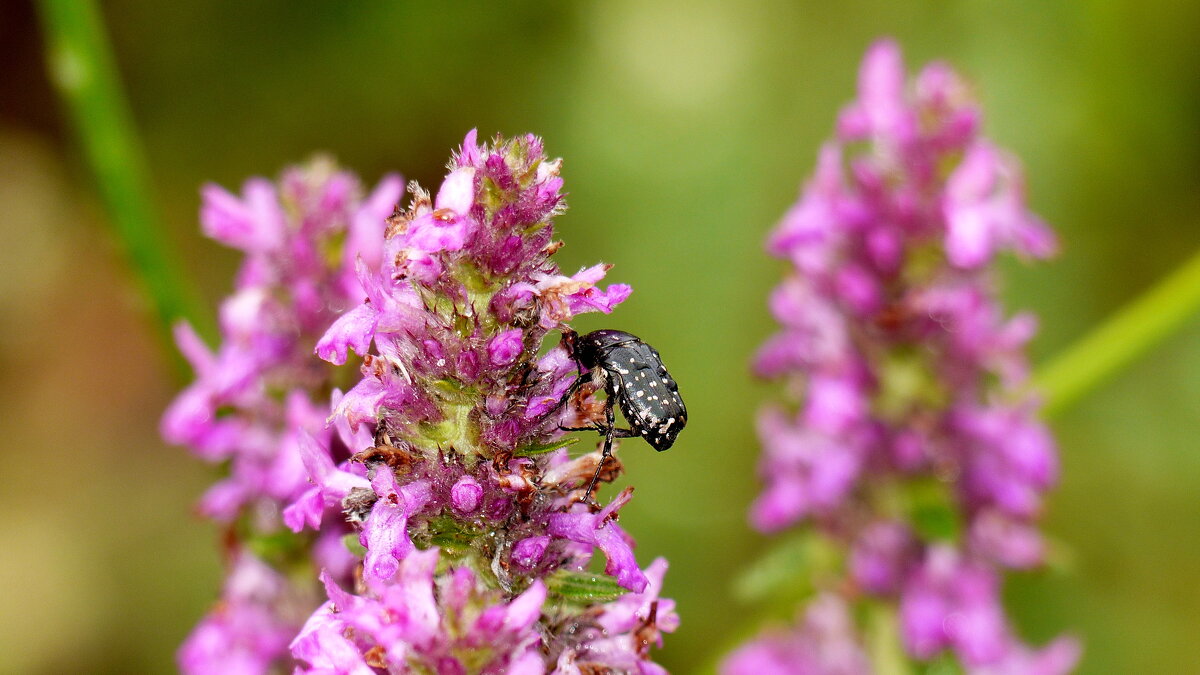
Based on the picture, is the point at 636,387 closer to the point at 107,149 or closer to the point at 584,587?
the point at 584,587

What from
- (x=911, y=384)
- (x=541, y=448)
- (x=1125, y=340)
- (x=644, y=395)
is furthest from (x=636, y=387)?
(x=1125, y=340)

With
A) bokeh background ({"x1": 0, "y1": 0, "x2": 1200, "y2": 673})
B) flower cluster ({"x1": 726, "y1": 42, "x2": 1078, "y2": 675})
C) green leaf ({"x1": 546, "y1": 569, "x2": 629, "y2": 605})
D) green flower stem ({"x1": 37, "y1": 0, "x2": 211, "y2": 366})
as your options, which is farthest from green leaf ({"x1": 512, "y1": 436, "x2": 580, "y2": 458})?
bokeh background ({"x1": 0, "y1": 0, "x2": 1200, "y2": 673})

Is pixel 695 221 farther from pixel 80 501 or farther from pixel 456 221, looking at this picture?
pixel 456 221

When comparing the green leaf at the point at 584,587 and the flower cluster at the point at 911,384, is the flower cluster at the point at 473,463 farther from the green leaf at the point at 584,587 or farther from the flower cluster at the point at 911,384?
the flower cluster at the point at 911,384

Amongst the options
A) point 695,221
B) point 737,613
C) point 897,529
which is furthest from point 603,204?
point 897,529

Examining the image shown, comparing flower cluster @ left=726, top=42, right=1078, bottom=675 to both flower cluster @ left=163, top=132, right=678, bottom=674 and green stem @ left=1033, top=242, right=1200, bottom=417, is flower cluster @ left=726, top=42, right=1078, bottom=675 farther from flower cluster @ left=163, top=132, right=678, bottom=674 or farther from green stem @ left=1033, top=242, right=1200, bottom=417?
flower cluster @ left=163, top=132, right=678, bottom=674

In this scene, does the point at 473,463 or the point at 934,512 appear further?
the point at 934,512
